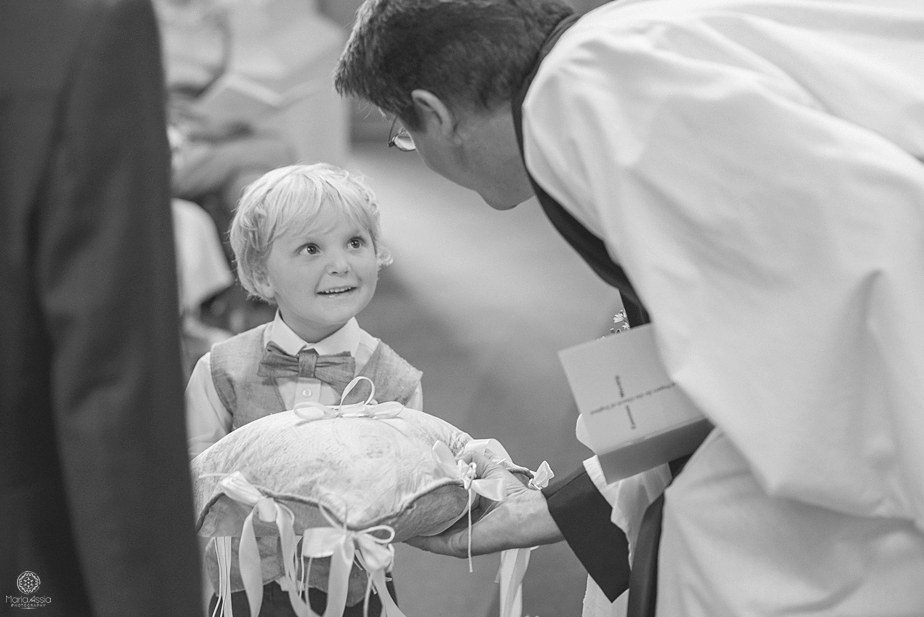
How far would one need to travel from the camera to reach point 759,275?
144 centimetres

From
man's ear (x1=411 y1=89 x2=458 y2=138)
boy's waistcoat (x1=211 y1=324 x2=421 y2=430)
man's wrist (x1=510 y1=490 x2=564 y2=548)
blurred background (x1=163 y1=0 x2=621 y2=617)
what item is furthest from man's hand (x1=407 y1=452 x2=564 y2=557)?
blurred background (x1=163 y1=0 x2=621 y2=617)

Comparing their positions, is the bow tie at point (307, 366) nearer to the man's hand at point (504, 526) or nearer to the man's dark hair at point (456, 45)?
the man's hand at point (504, 526)

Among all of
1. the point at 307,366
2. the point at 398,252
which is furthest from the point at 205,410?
the point at 398,252

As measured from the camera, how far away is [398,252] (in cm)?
761

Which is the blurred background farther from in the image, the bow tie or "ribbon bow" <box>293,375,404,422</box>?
"ribbon bow" <box>293,375,404,422</box>

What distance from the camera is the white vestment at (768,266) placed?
1396 millimetres

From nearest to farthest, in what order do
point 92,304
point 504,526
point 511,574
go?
1. point 92,304
2. point 504,526
3. point 511,574

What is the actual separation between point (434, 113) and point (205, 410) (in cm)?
82

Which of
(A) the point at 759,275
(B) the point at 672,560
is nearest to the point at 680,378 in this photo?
(A) the point at 759,275

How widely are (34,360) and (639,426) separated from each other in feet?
2.63

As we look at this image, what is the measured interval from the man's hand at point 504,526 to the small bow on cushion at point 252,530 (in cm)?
23

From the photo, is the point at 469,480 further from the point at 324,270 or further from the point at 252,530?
the point at 324,270

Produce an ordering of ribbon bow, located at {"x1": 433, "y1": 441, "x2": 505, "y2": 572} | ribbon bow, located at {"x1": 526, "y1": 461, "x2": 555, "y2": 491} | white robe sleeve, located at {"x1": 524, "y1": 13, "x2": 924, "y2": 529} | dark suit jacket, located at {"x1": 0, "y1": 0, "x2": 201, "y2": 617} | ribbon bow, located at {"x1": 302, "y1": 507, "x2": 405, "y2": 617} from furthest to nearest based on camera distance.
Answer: ribbon bow, located at {"x1": 526, "y1": 461, "x2": 555, "y2": 491}, ribbon bow, located at {"x1": 433, "y1": 441, "x2": 505, "y2": 572}, ribbon bow, located at {"x1": 302, "y1": 507, "x2": 405, "y2": 617}, white robe sleeve, located at {"x1": 524, "y1": 13, "x2": 924, "y2": 529}, dark suit jacket, located at {"x1": 0, "y1": 0, "x2": 201, "y2": 617}

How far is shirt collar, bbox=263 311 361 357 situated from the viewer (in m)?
2.35
